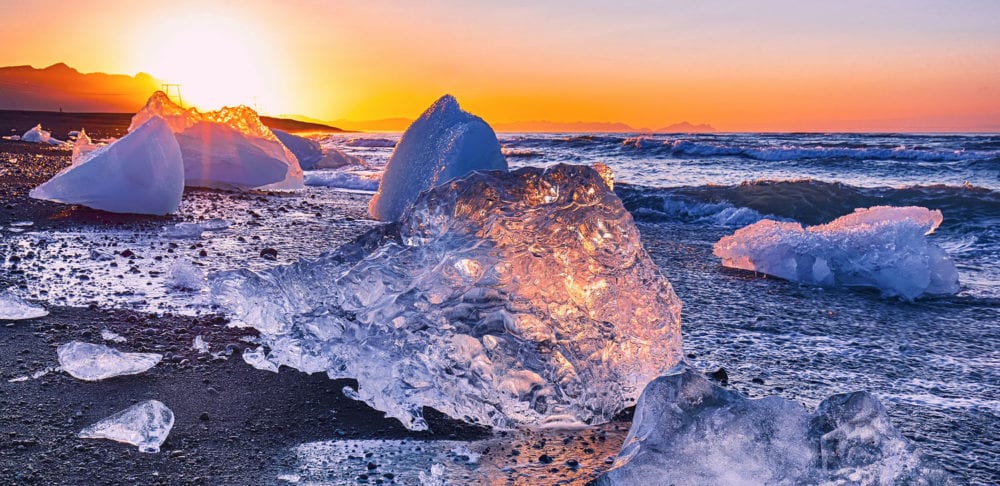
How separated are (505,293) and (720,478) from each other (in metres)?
0.95

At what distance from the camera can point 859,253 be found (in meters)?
4.27

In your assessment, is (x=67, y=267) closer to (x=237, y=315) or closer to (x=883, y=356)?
(x=237, y=315)

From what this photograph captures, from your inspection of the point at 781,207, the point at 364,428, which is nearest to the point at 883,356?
the point at 364,428

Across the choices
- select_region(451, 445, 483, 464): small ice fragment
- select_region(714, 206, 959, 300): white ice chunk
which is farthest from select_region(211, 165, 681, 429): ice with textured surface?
select_region(714, 206, 959, 300): white ice chunk

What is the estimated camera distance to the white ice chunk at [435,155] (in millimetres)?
5840

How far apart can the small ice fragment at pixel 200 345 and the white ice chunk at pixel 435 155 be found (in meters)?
3.19

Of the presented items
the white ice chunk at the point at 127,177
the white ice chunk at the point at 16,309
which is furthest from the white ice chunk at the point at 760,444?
the white ice chunk at the point at 127,177

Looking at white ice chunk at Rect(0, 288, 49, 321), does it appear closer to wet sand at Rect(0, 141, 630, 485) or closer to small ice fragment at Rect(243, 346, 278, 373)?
wet sand at Rect(0, 141, 630, 485)

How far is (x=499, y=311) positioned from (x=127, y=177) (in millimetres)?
4742

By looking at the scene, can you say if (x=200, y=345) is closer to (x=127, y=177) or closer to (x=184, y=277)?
(x=184, y=277)

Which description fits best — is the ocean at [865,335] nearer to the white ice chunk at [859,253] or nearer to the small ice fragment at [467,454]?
the white ice chunk at [859,253]

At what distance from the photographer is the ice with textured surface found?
2.20 m

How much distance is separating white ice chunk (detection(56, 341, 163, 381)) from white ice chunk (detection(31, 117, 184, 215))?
360 cm

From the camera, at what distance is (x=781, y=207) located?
8.52 m
